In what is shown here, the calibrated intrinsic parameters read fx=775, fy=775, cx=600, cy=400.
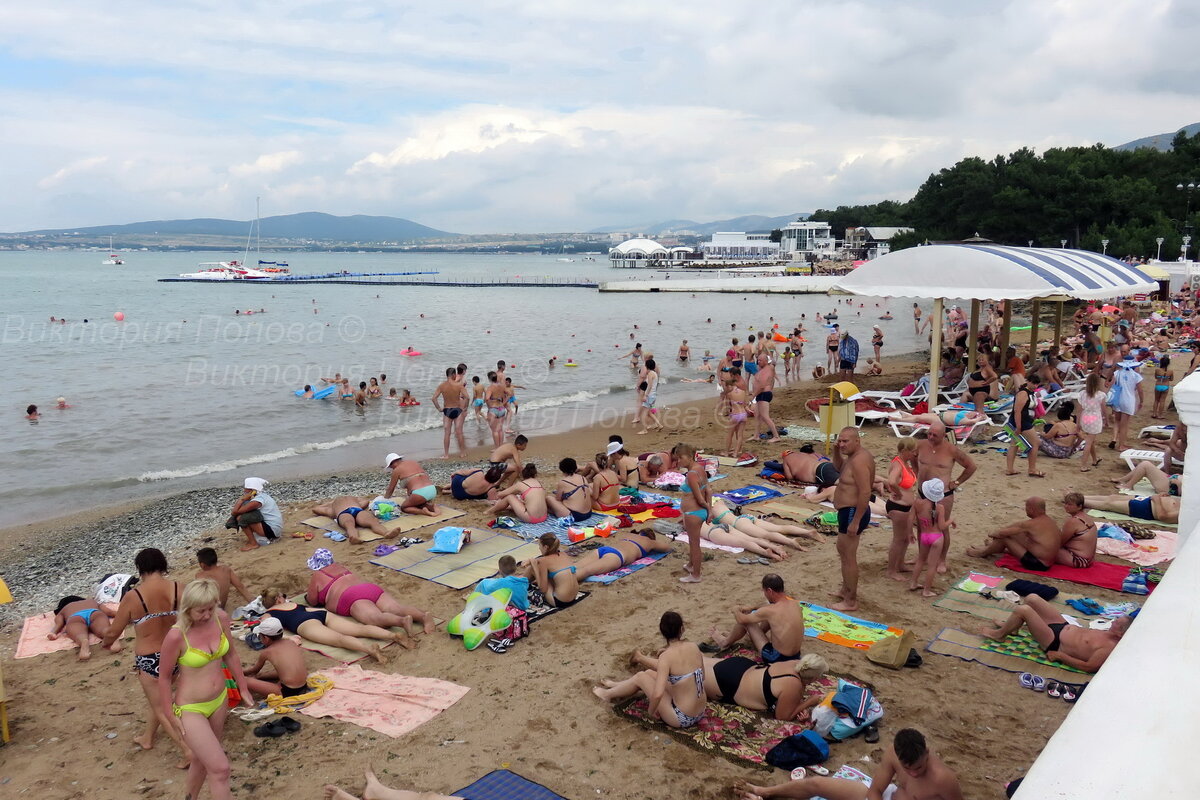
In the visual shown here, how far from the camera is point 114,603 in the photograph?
22.3ft

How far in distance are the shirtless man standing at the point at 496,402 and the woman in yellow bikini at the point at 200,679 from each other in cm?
877

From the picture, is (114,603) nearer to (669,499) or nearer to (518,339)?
(669,499)

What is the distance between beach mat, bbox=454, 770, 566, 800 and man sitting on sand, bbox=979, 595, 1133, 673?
354cm

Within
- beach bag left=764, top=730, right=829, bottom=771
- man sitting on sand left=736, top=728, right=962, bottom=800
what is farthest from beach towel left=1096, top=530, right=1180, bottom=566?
man sitting on sand left=736, top=728, right=962, bottom=800

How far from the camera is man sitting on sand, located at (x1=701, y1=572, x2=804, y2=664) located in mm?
5301

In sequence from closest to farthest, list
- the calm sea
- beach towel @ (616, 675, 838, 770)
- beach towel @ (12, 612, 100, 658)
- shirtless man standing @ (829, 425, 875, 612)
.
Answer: beach towel @ (616, 675, 838, 770) → shirtless man standing @ (829, 425, 875, 612) → beach towel @ (12, 612, 100, 658) → the calm sea

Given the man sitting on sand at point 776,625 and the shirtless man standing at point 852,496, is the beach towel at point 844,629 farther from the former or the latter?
the man sitting on sand at point 776,625

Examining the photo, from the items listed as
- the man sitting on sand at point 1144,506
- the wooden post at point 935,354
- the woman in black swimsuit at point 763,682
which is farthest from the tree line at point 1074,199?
the woman in black swimsuit at point 763,682

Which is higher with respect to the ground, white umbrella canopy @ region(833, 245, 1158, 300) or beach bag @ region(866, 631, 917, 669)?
white umbrella canopy @ region(833, 245, 1158, 300)

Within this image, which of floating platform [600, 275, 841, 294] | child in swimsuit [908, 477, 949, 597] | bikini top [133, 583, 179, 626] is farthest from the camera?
floating platform [600, 275, 841, 294]

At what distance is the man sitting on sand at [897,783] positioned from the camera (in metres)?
3.52

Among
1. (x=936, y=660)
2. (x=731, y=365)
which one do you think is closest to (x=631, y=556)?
(x=936, y=660)

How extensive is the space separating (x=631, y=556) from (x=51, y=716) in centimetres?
474

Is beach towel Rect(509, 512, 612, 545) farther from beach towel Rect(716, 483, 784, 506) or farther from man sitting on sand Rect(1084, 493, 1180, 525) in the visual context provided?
man sitting on sand Rect(1084, 493, 1180, 525)
